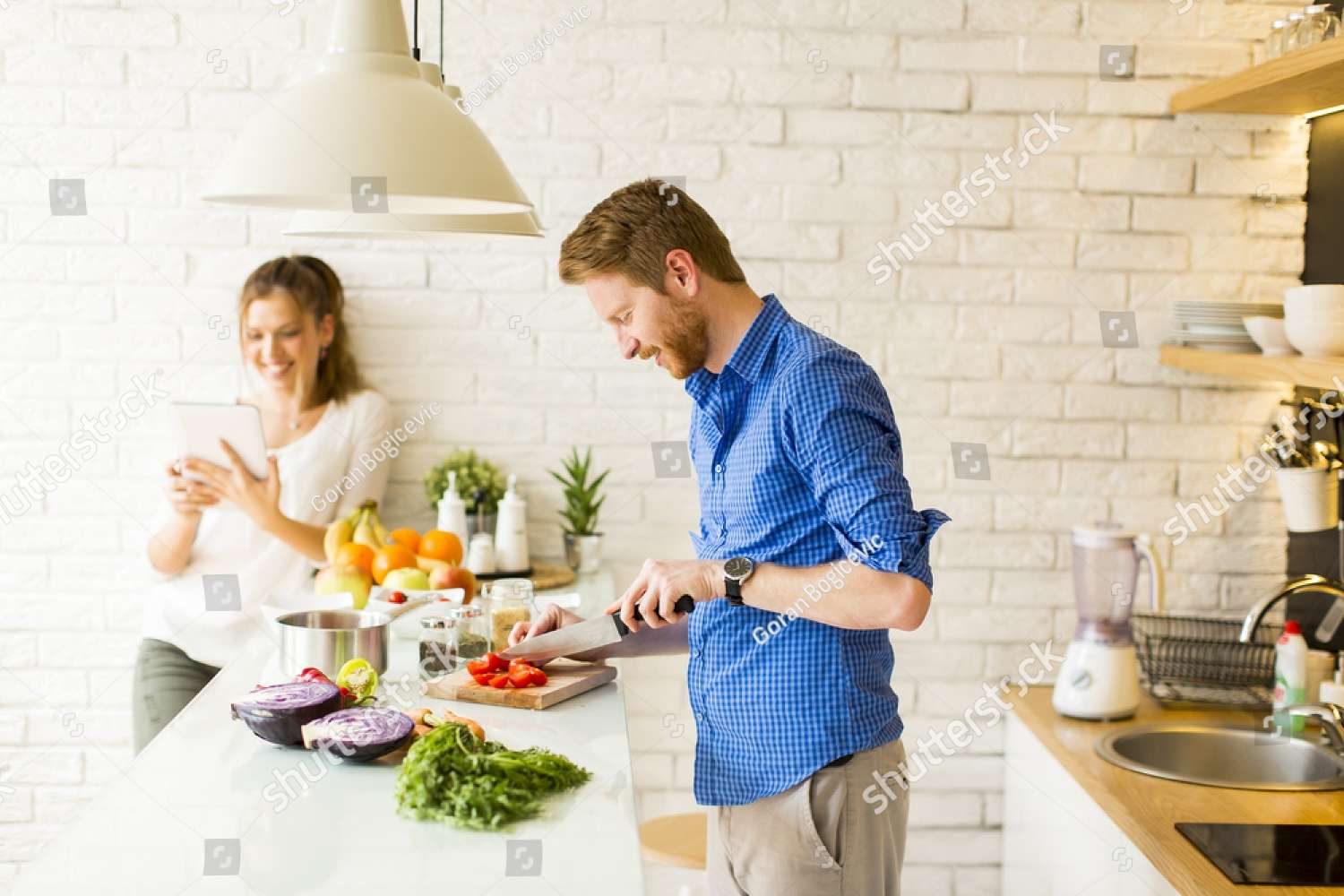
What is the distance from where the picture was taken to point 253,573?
296cm

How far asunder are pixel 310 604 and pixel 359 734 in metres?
0.79

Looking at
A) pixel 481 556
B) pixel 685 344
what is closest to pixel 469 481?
pixel 481 556

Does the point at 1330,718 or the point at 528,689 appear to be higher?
the point at 528,689

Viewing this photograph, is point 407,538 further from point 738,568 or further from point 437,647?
point 738,568

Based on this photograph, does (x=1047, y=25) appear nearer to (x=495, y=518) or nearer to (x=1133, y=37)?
(x=1133, y=37)

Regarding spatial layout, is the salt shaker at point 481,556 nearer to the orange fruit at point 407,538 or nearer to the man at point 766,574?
the orange fruit at point 407,538

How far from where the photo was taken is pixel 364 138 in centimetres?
156

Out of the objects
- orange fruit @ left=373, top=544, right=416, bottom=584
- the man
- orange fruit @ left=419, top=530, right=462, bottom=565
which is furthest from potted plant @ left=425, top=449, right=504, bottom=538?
the man

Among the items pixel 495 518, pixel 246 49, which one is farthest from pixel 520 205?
pixel 246 49

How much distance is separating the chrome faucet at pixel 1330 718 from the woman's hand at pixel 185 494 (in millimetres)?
2421

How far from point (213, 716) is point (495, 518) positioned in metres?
1.18

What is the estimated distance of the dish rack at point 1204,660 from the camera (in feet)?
9.56

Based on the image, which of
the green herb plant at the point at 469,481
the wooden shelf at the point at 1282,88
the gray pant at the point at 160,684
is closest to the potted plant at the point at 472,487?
the green herb plant at the point at 469,481

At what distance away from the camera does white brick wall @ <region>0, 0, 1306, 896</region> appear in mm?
2998
